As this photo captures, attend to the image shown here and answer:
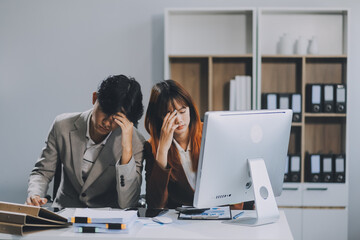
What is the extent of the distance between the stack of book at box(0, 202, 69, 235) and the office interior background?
2.26 metres

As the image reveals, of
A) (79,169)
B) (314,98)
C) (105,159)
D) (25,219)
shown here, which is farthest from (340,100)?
(25,219)

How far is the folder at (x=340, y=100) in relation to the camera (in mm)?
3574

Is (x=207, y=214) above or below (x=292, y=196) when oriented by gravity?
above

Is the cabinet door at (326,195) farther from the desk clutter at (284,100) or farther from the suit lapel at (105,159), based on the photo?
the suit lapel at (105,159)

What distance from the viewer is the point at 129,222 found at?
5.76 feet

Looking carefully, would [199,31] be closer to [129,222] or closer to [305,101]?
[305,101]

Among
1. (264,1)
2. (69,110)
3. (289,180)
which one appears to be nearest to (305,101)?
(289,180)

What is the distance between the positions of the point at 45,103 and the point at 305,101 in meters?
2.31

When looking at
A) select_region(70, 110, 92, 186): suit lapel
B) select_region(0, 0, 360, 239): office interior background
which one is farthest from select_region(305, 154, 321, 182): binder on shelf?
select_region(70, 110, 92, 186): suit lapel

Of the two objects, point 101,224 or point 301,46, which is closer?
point 101,224

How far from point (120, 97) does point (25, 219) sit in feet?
2.62

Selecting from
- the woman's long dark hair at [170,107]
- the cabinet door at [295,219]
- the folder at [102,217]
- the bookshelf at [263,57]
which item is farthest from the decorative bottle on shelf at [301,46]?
the folder at [102,217]

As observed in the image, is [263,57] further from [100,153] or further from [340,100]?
[100,153]

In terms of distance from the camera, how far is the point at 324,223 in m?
3.60
